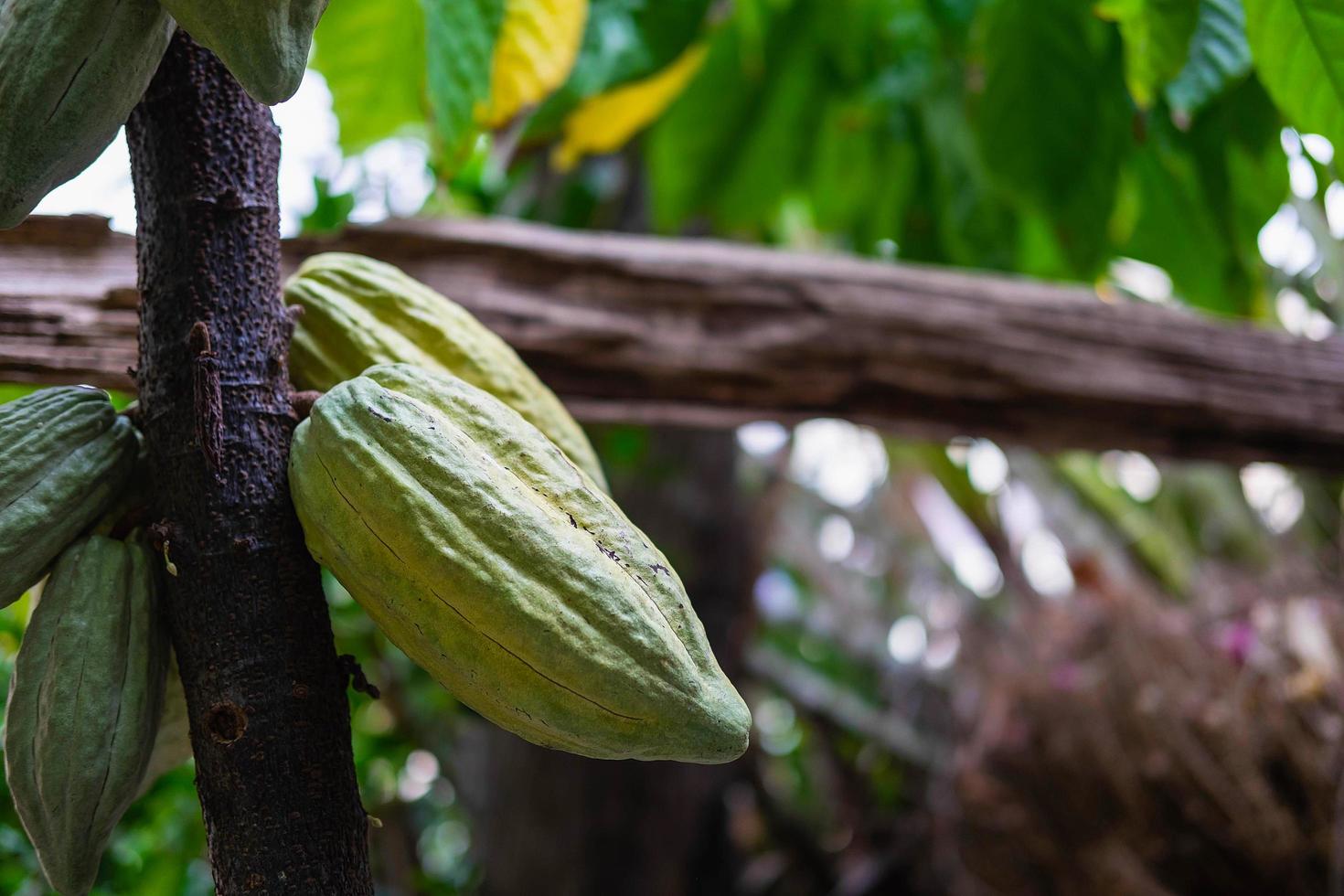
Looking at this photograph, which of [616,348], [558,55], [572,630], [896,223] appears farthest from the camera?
[896,223]

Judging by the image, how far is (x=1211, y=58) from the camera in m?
0.86

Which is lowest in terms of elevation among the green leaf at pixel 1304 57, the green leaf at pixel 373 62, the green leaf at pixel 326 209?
the green leaf at pixel 1304 57

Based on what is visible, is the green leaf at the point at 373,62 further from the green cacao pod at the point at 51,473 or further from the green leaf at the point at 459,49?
the green cacao pod at the point at 51,473

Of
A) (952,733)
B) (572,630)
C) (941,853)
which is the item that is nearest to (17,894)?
(572,630)

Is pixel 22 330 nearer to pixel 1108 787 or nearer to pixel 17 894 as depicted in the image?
pixel 17 894

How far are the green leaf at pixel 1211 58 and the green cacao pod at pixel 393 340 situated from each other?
22.6 inches

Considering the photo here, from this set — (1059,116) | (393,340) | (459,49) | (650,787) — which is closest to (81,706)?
(393,340)

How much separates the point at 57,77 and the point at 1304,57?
69 cm

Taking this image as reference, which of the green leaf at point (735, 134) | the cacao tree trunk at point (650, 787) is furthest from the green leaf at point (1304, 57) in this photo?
the cacao tree trunk at point (650, 787)

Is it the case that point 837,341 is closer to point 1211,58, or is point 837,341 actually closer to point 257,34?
point 1211,58

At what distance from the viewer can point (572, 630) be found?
437 millimetres

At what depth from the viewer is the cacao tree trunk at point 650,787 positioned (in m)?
1.86

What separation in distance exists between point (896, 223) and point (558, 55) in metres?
0.80

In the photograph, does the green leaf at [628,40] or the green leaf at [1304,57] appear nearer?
the green leaf at [1304,57]
